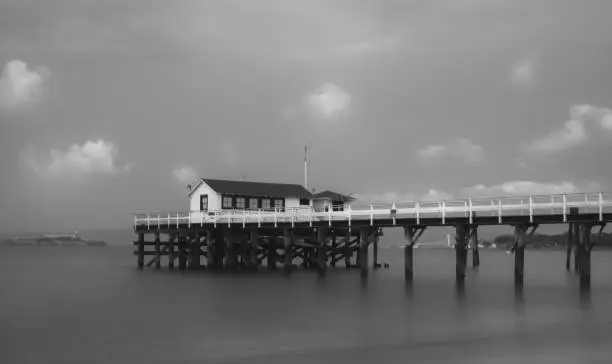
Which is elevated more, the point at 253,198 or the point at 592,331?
the point at 253,198

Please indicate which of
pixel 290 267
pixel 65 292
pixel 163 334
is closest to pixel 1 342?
pixel 163 334

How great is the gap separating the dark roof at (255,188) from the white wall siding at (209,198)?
401mm

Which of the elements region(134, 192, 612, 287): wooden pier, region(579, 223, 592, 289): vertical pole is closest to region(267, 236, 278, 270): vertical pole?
region(134, 192, 612, 287): wooden pier

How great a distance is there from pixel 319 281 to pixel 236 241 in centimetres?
953

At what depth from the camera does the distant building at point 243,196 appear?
48.0 m

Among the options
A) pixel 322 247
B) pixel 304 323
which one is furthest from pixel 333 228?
pixel 304 323

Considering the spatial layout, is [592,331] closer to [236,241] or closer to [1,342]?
[1,342]

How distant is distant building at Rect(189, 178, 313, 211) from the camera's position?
1889 inches

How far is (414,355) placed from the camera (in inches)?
784

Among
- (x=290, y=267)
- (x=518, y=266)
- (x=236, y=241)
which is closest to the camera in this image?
(x=518, y=266)

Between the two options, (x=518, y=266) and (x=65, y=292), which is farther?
(x=65, y=292)

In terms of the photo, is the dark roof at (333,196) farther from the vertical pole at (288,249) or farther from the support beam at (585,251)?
the support beam at (585,251)

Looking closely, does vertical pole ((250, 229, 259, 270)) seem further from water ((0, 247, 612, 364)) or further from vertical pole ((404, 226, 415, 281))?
vertical pole ((404, 226, 415, 281))

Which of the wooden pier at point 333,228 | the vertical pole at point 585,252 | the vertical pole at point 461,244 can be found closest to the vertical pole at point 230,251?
the wooden pier at point 333,228
